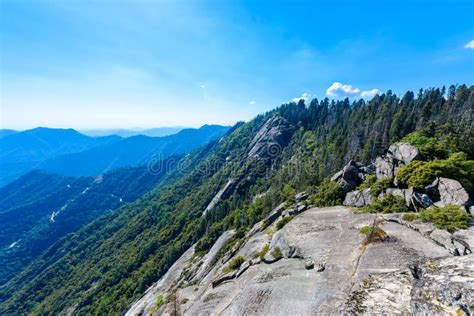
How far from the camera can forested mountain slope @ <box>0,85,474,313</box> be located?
7825 cm

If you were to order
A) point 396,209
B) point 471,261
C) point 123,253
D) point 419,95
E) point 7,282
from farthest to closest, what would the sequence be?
point 7,282
point 123,253
point 419,95
point 396,209
point 471,261

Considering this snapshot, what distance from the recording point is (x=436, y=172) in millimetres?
34062

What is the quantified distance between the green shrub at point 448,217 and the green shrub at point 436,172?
21.8 ft

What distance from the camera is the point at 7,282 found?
192125 mm

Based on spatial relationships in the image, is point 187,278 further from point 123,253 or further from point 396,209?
point 123,253

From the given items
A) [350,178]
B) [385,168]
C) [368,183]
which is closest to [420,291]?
[368,183]

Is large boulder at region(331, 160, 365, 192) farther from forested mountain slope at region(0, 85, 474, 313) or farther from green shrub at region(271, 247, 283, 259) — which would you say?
green shrub at region(271, 247, 283, 259)

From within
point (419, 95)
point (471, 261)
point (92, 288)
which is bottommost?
point (92, 288)

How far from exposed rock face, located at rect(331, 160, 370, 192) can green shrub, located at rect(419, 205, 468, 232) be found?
52.2 feet

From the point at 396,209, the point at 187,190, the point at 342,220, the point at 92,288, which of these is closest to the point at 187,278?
the point at 342,220

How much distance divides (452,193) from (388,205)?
7.07 m

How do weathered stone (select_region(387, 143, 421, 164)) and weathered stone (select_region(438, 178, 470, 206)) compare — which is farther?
weathered stone (select_region(387, 143, 421, 164))

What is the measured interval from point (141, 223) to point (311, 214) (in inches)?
6436

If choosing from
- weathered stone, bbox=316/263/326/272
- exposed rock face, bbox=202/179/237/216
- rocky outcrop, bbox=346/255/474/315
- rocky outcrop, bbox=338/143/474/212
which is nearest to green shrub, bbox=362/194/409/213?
rocky outcrop, bbox=338/143/474/212
